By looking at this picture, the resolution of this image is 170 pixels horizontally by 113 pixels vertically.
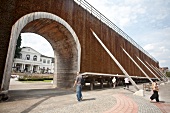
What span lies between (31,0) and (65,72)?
668 centimetres

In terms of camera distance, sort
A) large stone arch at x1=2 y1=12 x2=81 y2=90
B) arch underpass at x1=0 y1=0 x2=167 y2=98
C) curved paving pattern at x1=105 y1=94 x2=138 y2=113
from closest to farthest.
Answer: curved paving pattern at x1=105 y1=94 x2=138 y2=113 < arch underpass at x1=0 y1=0 x2=167 y2=98 < large stone arch at x1=2 y1=12 x2=81 y2=90

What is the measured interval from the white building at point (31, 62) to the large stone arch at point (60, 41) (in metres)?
44.0

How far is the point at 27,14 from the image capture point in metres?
7.92

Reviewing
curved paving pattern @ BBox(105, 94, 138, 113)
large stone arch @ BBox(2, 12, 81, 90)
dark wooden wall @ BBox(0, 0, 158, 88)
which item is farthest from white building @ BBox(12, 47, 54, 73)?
curved paving pattern @ BBox(105, 94, 138, 113)

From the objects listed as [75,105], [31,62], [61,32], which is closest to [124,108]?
[75,105]

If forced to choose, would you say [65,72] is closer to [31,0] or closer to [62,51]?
[62,51]

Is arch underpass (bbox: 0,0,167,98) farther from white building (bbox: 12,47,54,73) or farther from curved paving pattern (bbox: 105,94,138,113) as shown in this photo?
white building (bbox: 12,47,54,73)

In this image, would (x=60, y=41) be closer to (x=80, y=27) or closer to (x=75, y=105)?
(x=80, y=27)

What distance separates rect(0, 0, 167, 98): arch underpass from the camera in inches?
267

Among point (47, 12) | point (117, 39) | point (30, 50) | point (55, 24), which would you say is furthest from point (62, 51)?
point (30, 50)

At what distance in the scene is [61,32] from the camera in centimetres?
1105

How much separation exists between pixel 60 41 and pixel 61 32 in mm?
1191

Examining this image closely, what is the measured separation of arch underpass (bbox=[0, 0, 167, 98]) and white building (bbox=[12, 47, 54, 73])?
44113 millimetres

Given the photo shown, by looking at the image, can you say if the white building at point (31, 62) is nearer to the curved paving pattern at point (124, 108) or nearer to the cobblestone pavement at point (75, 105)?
the cobblestone pavement at point (75, 105)
